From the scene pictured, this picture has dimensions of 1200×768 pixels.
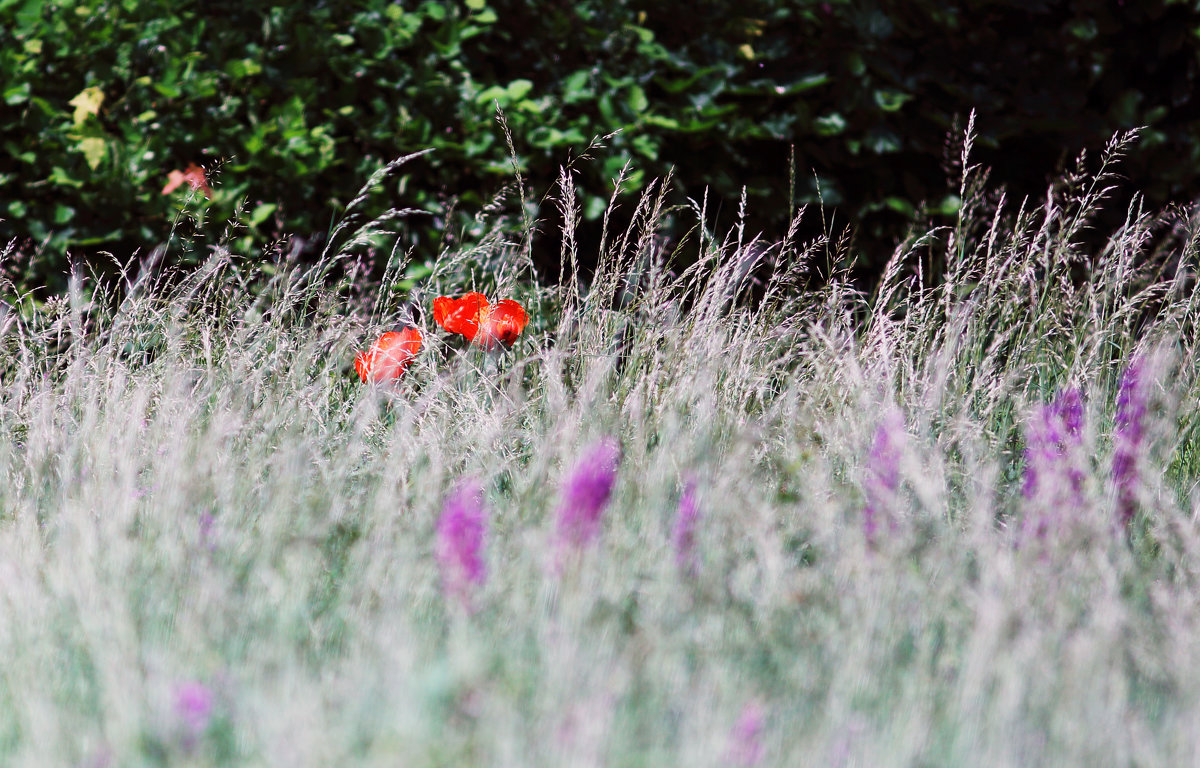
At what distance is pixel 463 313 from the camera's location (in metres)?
2.62

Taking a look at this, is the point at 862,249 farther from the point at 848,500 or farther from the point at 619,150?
the point at 848,500

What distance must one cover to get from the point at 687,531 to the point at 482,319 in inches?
39.8

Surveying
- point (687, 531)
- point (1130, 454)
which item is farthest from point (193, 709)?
point (1130, 454)

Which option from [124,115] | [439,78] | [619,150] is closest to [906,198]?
[619,150]

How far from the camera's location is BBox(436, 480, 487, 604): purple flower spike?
1524 mm

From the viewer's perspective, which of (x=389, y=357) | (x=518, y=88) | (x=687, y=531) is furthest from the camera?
(x=518, y=88)

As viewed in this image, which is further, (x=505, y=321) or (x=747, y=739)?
(x=505, y=321)

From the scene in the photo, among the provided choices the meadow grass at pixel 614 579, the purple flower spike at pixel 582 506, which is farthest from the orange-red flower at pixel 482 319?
the purple flower spike at pixel 582 506

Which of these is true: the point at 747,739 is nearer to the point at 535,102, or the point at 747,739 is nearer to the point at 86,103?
the point at 535,102

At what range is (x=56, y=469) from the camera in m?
2.17

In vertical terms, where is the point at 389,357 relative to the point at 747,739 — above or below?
below

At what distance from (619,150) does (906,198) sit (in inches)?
39.0

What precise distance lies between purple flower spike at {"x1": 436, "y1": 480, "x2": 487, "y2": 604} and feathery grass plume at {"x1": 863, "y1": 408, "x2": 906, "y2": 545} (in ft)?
2.06

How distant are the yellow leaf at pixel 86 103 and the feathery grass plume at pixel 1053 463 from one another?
115 inches
